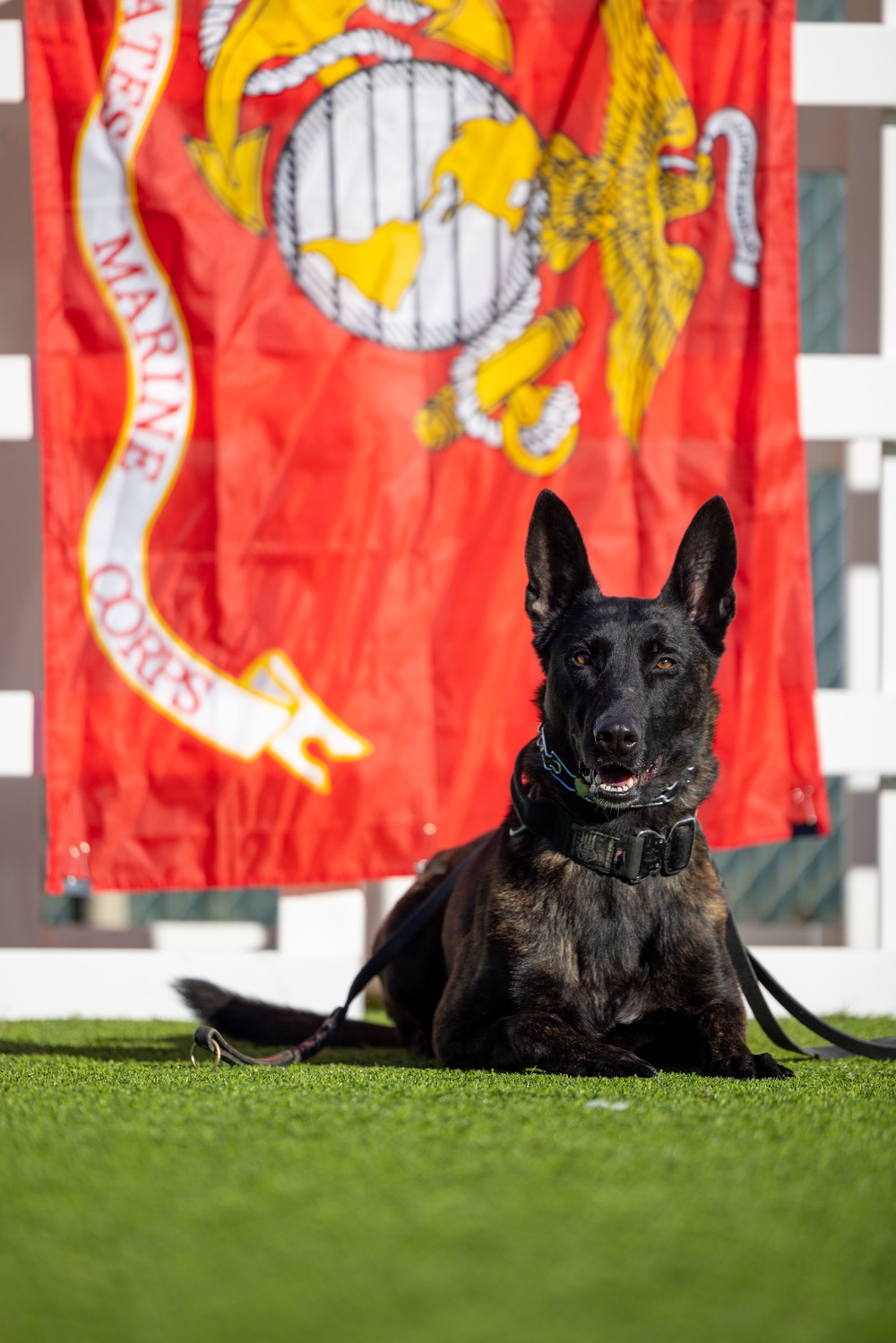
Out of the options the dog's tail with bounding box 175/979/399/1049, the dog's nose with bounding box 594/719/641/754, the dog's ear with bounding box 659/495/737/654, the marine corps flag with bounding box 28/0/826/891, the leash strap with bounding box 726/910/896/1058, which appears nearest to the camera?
the dog's nose with bounding box 594/719/641/754

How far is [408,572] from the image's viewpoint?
12.3 ft

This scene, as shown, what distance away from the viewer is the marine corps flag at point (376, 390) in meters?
3.69

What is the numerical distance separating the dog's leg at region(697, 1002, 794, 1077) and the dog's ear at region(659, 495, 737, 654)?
77 cm

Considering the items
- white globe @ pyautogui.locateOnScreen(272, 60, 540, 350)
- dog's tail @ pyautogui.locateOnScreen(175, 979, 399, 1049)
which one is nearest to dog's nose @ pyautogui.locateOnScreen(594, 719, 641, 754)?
dog's tail @ pyautogui.locateOnScreen(175, 979, 399, 1049)

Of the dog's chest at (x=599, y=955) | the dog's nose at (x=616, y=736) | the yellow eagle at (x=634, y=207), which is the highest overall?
the yellow eagle at (x=634, y=207)

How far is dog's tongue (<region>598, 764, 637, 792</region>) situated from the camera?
7.90 ft

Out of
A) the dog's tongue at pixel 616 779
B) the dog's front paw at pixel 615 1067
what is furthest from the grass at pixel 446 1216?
the dog's tongue at pixel 616 779

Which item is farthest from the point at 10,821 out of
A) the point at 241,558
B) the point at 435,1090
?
the point at 435,1090

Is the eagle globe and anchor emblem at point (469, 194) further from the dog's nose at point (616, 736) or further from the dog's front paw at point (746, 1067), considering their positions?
the dog's front paw at point (746, 1067)

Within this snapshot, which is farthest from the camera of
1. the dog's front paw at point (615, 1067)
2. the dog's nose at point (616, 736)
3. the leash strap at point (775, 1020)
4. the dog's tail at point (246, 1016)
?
the dog's tail at point (246, 1016)

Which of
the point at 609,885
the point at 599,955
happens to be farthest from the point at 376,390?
the point at 599,955

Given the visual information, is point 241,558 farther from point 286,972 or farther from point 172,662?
point 286,972

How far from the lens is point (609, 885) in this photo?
2.45 metres

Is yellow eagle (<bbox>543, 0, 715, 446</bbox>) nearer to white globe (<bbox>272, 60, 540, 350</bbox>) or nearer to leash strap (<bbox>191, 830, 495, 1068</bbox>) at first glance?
white globe (<bbox>272, 60, 540, 350</bbox>)
